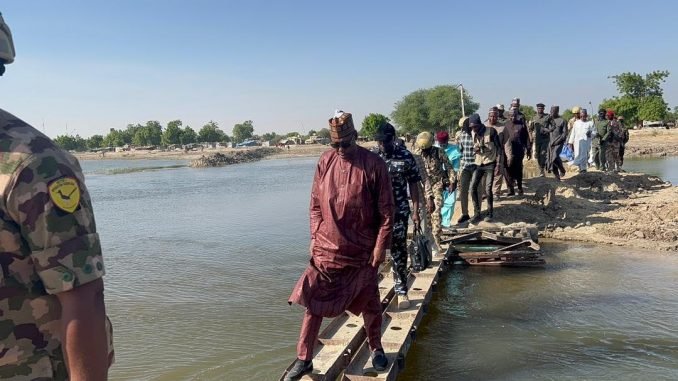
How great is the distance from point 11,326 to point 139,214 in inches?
615

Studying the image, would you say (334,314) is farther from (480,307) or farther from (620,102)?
(620,102)

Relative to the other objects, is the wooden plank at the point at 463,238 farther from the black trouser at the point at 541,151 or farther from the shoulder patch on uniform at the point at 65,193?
the shoulder patch on uniform at the point at 65,193

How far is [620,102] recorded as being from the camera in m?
56.2

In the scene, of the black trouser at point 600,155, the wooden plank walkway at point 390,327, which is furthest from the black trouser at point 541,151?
the wooden plank walkway at point 390,327

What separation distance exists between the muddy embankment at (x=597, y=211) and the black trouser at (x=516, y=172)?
269 mm

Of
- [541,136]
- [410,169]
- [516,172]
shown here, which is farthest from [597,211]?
[410,169]

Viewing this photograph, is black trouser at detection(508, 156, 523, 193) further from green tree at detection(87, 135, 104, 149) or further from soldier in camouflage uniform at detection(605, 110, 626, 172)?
green tree at detection(87, 135, 104, 149)

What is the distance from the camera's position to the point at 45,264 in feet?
4.35

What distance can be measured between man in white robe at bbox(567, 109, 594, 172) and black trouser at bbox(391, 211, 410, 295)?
959 centimetres

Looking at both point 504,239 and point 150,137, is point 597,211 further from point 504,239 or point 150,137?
point 150,137

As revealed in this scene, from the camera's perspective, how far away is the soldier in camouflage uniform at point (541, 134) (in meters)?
11.8

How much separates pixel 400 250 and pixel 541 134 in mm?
8473

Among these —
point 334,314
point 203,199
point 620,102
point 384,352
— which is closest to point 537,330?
point 384,352

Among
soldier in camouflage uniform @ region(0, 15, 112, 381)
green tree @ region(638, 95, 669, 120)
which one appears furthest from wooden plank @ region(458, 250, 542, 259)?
green tree @ region(638, 95, 669, 120)
